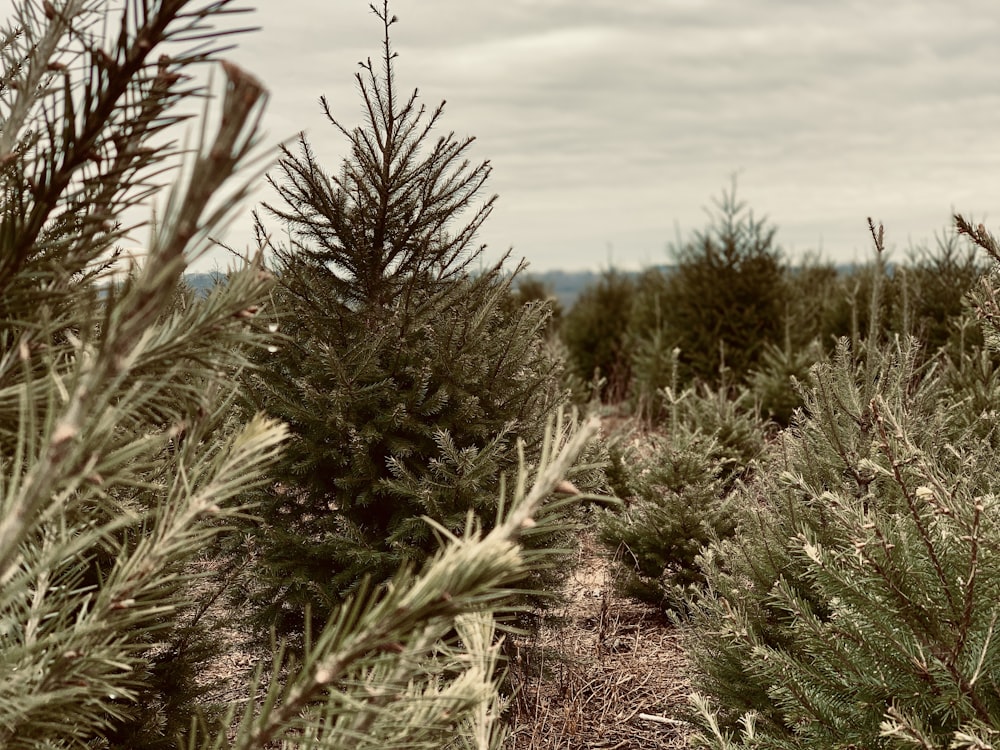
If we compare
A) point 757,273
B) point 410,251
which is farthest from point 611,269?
point 410,251

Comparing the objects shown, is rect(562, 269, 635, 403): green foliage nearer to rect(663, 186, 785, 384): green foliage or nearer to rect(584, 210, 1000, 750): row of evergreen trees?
rect(663, 186, 785, 384): green foliage

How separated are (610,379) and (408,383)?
35.0 feet

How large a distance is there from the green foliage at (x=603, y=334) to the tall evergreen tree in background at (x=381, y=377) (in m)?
9.99

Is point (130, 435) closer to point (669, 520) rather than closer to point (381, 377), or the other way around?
Result: point (381, 377)

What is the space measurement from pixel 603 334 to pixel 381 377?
11005 mm

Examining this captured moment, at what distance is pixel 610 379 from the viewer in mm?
14172

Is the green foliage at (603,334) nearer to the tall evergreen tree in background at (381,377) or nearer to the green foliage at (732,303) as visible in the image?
the green foliage at (732,303)

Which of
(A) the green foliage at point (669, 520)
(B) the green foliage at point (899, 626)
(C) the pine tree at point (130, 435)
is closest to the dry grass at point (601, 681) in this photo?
(A) the green foliage at point (669, 520)

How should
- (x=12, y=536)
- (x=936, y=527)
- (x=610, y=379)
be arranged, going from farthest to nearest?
(x=610, y=379), (x=936, y=527), (x=12, y=536)

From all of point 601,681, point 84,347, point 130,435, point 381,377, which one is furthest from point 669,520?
point 84,347

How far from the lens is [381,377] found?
3.63m

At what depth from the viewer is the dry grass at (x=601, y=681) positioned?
4.14m

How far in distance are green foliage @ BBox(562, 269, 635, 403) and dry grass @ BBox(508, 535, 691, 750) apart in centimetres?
843

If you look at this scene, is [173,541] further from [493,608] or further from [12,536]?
[493,608]
